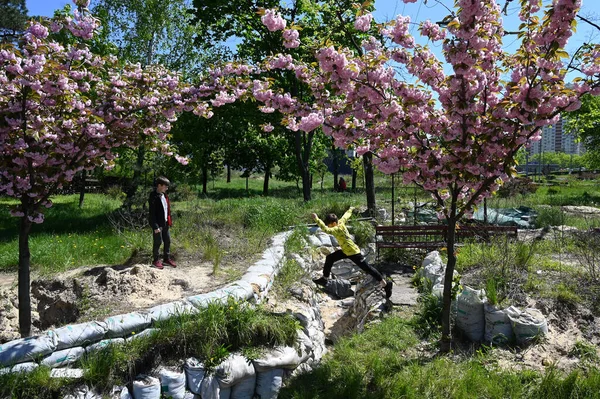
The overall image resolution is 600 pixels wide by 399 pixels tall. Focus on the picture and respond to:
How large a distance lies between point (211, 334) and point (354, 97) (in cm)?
267

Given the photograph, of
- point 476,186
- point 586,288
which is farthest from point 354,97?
point 586,288

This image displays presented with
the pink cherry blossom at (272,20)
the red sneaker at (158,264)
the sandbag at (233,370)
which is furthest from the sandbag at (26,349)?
the pink cherry blossom at (272,20)

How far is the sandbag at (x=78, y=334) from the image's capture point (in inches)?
136

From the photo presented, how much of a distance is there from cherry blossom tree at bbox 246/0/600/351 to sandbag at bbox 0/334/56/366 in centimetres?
309

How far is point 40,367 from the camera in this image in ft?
10.5

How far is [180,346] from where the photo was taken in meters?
3.83

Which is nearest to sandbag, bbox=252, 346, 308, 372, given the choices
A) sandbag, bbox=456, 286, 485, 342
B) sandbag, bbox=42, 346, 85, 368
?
sandbag, bbox=42, 346, 85, 368

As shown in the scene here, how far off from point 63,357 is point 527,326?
443 cm

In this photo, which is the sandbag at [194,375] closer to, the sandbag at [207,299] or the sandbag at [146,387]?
the sandbag at [146,387]

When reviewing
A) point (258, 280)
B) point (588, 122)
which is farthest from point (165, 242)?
point (588, 122)

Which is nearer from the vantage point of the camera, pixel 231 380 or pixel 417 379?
pixel 231 380

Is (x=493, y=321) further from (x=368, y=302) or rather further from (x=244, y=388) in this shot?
(x=244, y=388)

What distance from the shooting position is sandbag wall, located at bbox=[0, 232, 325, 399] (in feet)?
10.8

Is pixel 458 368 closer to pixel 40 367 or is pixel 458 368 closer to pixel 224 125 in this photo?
pixel 40 367
